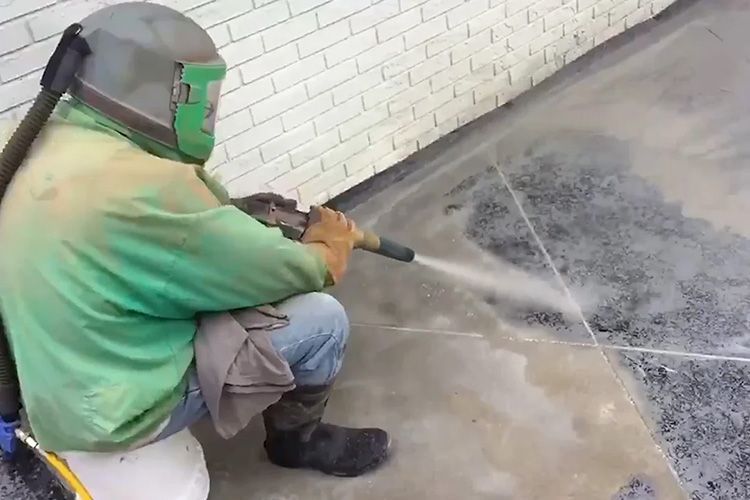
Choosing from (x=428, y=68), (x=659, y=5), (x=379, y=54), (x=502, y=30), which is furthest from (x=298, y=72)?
(x=659, y=5)

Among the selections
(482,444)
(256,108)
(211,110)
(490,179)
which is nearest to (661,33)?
(490,179)

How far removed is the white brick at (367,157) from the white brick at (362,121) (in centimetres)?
9

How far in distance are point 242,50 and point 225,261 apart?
1103 mm

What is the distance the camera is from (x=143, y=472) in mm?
1757

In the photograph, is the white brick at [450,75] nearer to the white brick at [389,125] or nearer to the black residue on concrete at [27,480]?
the white brick at [389,125]

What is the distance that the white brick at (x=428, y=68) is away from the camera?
9.89 feet

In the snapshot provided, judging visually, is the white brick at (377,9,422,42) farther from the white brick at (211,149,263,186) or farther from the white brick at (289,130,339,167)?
the white brick at (211,149,263,186)

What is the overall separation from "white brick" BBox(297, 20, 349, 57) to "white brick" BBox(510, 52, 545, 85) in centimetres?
89

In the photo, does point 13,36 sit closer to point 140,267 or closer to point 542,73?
point 140,267

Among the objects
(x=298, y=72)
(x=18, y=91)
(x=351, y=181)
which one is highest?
(x=18, y=91)

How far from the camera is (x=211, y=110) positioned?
1700 mm

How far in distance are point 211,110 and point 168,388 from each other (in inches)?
21.6

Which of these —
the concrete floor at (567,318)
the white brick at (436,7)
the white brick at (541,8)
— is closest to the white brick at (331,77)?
the white brick at (436,7)

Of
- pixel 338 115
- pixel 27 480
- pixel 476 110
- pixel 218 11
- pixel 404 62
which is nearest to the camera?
pixel 27 480
